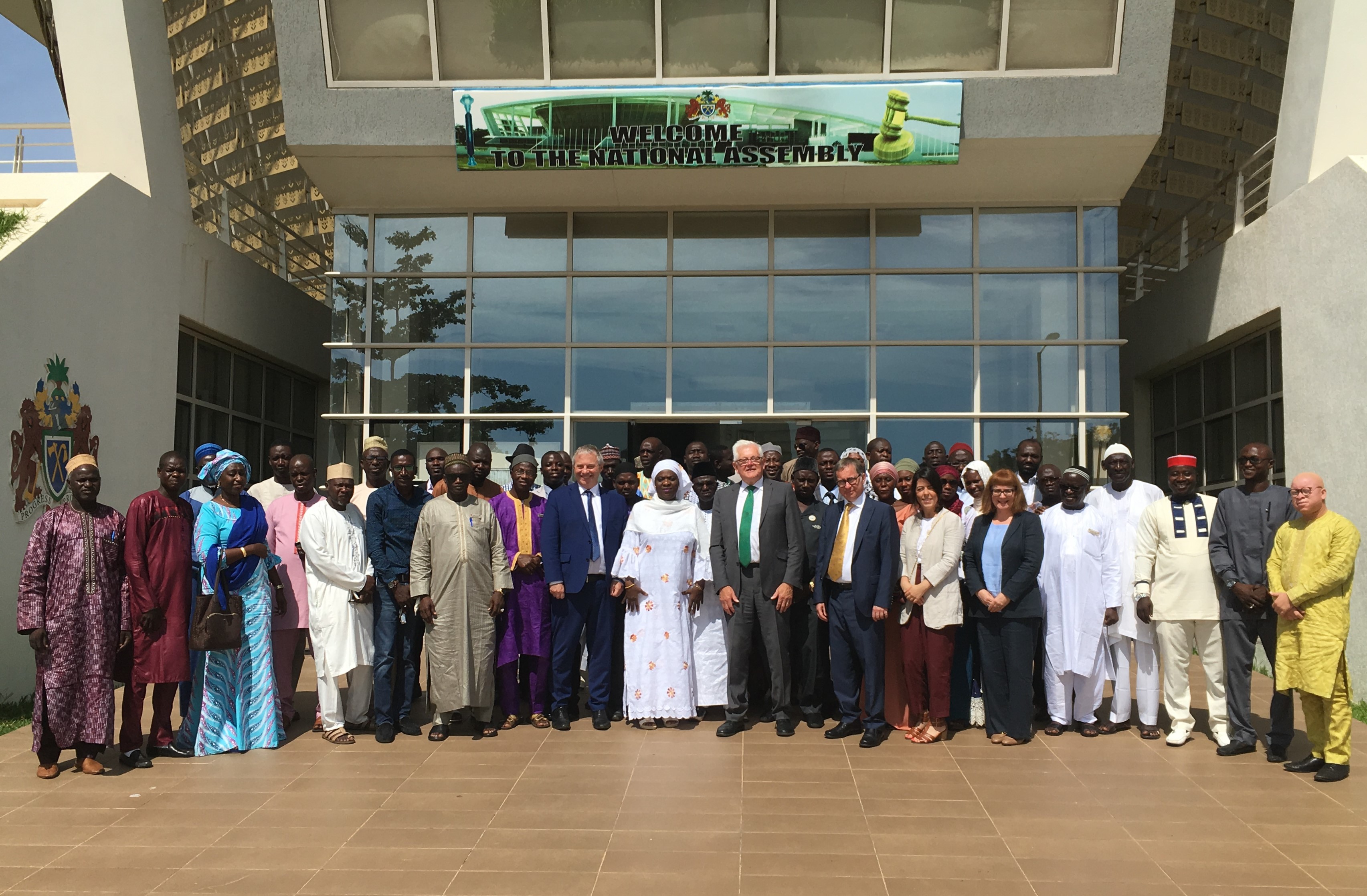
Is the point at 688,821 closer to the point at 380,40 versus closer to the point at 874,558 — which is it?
the point at 874,558

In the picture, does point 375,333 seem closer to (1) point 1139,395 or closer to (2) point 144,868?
(2) point 144,868

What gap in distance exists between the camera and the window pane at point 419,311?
12.6 meters

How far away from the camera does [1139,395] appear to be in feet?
48.5

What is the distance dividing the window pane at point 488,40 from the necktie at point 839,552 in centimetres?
650

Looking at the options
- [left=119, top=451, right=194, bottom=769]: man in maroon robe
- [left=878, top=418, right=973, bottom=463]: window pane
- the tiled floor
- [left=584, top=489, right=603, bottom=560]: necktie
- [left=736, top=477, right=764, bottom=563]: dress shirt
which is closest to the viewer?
the tiled floor

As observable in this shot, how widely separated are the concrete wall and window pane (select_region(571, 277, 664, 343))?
6.27 metres

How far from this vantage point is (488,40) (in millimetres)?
11141

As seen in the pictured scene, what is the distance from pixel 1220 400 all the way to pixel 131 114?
1237 cm

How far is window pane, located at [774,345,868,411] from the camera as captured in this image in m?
12.2

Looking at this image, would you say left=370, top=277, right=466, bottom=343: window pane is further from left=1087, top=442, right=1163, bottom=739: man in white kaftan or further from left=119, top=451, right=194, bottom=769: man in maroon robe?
left=1087, top=442, right=1163, bottom=739: man in white kaftan

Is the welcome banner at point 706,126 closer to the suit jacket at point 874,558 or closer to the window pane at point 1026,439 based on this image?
the window pane at point 1026,439

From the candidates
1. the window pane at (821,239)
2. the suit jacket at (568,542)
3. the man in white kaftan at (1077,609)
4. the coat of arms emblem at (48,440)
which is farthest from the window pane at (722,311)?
the coat of arms emblem at (48,440)

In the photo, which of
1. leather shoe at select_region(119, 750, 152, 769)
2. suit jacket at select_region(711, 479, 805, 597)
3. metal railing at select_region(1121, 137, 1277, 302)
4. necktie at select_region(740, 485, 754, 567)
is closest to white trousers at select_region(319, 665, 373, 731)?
leather shoe at select_region(119, 750, 152, 769)

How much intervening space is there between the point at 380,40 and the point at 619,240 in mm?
3348
